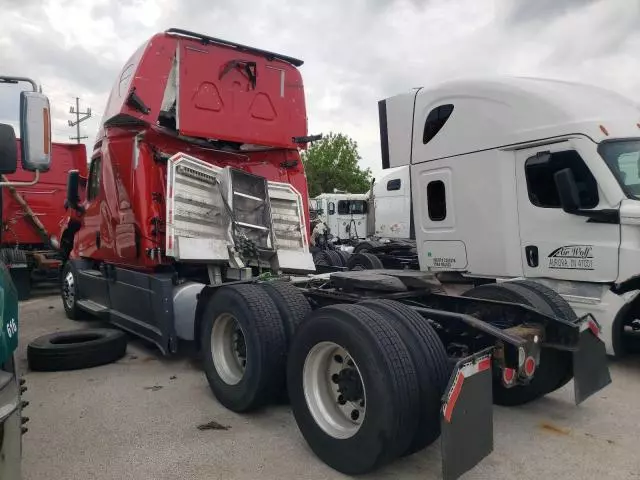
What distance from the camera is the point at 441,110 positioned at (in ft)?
22.4

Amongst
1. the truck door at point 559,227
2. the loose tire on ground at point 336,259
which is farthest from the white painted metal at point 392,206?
the truck door at point 559,227

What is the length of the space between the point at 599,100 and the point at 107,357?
6.27 metres

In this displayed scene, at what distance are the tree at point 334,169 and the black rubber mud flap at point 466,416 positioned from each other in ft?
122

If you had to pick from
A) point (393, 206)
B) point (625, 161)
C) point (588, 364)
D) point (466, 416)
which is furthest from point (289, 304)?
point (393, 206)

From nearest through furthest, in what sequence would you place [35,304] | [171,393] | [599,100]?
[171,393]
[599,100]
[35,304]

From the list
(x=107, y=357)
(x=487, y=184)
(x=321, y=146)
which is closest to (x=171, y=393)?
(x=107, y=357)

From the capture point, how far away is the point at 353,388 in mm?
3291

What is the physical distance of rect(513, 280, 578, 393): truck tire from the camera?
3.85 meters

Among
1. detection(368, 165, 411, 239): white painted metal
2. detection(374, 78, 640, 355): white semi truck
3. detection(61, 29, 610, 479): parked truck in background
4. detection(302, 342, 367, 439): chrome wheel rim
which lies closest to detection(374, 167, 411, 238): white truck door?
detection(368, 165, 411, 239): white painted metal

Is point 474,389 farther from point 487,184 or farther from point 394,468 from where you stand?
point 487,184

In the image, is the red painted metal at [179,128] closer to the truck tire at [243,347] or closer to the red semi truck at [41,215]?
the truck tire at [243,347]

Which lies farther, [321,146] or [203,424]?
[321,146]

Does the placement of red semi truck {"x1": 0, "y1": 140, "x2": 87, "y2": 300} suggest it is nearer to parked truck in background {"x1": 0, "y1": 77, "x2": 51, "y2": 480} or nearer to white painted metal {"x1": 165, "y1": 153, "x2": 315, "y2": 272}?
white painted metal {"x1": 165, "y1": 153, "x2": 315, "y2": 272}

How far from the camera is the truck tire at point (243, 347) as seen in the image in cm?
397
